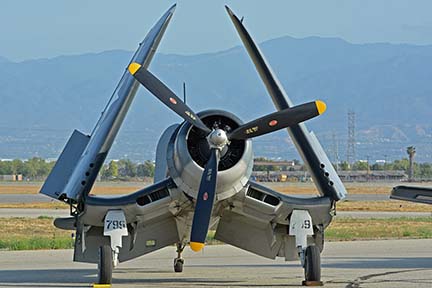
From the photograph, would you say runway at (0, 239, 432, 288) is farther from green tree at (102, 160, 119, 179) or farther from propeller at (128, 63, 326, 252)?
green tree at (102, 160, 119, 179)

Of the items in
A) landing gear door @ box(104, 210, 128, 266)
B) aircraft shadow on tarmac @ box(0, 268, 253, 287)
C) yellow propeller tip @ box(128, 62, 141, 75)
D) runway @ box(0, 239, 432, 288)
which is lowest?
aircraft shadow on tarmac @ box(0, 268, 253, 287)

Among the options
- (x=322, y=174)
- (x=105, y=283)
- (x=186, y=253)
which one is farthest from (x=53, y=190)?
(x=186, y=253)

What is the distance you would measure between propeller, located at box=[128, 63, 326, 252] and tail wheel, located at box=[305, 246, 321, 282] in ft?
7.03

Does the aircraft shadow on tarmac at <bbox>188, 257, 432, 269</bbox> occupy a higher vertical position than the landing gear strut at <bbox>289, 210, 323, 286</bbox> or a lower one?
lower

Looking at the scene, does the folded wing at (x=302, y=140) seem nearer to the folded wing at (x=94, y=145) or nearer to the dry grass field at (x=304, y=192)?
the folded wing at (x=94, y=145)

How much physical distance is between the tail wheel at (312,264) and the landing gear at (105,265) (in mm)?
3463

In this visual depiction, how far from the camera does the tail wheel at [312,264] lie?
19.6 m

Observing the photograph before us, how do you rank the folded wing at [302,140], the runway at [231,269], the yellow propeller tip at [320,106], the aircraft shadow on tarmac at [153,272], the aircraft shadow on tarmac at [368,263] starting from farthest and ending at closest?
the aircraft shadow on tarmac at [368,263] → the aircraft shadow on tarmac at [153,272] → the runway at [231,269] → the folded wing at [302,140] → the yellow propeller tip at [320,106]

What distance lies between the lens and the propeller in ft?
61.0

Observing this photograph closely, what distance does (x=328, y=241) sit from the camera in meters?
37.2

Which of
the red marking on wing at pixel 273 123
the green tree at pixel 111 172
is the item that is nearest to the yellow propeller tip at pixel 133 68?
the red marking on wing at pixel 273 123

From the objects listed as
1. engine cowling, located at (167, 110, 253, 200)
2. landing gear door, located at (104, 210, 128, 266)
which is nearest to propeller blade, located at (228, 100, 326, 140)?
engine cowling, located at (167, 110, 253, 200)

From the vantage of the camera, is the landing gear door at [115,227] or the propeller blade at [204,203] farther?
the landing gear door at [115,227]

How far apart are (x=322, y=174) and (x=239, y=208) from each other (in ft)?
5.65
